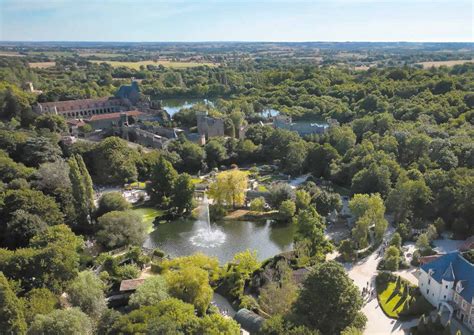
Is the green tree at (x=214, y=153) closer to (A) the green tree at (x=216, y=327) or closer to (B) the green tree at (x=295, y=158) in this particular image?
(B) the green tree at (x=295, y=158)

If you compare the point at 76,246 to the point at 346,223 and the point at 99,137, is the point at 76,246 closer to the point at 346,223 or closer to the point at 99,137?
the point at 346,223

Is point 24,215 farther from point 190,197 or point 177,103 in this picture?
point 177,103

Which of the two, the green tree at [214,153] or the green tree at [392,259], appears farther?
the green tree at [214,153]

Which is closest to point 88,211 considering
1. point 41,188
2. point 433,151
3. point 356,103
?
point 41,188

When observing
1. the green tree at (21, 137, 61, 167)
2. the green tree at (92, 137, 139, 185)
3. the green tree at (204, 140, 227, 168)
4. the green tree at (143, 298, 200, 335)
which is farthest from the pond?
the green tree at (143, 298, 200, 335)

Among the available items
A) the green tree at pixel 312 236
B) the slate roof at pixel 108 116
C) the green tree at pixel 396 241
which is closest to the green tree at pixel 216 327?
the green tree at pixel 312 236
